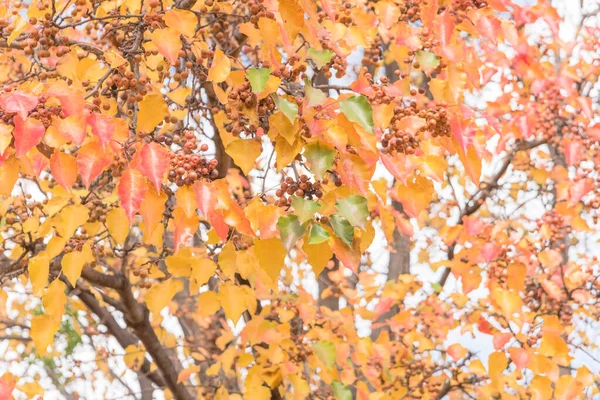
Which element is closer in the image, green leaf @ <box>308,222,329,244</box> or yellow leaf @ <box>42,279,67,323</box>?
green leaf @ <box>308,222,329,244</box>

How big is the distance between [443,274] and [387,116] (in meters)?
3.53

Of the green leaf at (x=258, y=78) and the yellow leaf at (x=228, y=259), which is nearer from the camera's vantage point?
the green leaf at (x=258, y=78)

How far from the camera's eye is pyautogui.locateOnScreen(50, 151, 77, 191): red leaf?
1.77 meters

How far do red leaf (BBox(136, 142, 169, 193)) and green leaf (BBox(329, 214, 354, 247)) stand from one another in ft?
1.55

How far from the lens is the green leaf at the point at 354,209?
1.66 m

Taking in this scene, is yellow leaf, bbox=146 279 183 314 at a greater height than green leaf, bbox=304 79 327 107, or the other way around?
green leaf, bbox=304 79 327 107

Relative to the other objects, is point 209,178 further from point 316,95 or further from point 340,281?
point 340,281

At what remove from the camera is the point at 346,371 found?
3.72 metres

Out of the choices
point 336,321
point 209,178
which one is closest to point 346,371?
point 336,321

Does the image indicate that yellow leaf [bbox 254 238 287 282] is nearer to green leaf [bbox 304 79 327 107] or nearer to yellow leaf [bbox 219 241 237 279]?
yellow leaf [bbox 219 241 237 279]

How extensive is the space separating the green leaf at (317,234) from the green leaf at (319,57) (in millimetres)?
555

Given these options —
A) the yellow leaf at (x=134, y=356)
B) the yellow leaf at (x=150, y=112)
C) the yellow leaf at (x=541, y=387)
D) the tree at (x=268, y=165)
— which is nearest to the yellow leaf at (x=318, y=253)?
the tree at (x=268, y=165)

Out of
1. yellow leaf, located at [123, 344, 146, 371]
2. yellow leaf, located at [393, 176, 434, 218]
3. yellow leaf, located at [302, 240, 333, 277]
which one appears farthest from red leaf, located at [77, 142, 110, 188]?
yellow leaf, located at [123, 344, 146, 371]

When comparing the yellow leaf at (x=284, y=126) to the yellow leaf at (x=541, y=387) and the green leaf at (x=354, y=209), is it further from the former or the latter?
the yellow leaf at (x=541, y=387)
